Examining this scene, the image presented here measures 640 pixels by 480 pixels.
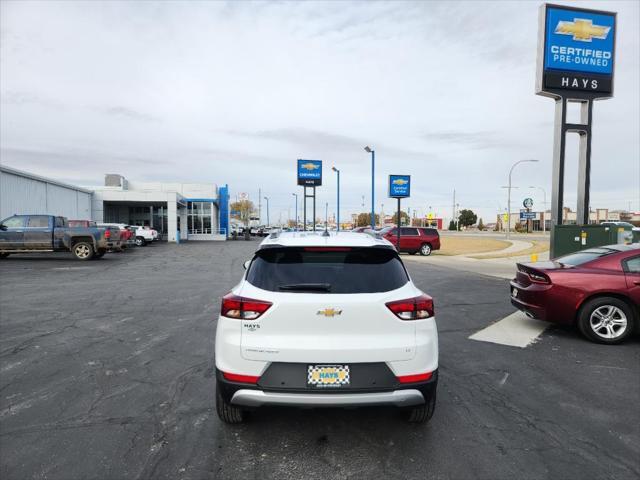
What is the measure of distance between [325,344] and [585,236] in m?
13.5

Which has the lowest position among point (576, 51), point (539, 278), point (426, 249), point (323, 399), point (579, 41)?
point (426, 249)

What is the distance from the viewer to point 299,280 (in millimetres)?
3354

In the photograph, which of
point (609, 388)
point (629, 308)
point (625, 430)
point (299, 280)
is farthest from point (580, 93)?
point (299, 280)

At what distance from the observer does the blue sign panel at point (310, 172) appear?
39.9m

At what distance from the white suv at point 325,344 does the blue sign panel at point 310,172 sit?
37.1m

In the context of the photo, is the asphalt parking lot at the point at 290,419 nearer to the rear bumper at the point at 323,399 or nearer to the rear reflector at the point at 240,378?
the rear bumper at the point at 323,399

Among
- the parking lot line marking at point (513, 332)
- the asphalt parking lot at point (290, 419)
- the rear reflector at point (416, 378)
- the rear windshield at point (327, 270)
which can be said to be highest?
the rear windshield at point (327, 270)

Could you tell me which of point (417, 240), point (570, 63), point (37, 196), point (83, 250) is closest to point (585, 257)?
point (570, 63)

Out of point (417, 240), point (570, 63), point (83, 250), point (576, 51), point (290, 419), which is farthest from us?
point (417, 240)

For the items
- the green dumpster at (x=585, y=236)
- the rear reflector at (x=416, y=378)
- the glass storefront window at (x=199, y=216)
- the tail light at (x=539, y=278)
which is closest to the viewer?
the rear reflector at (x=416, y=378)

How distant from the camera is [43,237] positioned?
63.7 ft

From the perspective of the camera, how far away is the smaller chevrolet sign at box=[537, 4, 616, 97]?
1459 cm

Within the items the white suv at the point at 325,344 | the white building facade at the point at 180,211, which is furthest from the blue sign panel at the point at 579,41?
the white building facade at the point at 180,211

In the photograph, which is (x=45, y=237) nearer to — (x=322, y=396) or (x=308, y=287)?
(x=308, y=287)
